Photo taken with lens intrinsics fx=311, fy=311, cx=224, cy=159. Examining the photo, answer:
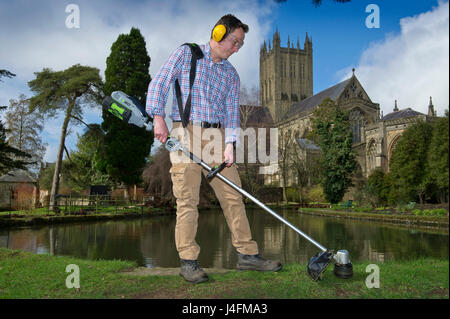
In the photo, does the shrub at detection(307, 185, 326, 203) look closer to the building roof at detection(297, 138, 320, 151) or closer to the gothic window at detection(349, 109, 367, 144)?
the building roof at detection(297, 138, 320, 151)

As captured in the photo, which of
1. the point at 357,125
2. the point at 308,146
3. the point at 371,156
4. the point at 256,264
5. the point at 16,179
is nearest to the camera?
the point at 256,264

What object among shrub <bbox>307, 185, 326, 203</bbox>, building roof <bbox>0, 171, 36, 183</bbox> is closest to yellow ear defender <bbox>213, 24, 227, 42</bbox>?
building roof <bbox>0, 171, 36, 183</bbox>

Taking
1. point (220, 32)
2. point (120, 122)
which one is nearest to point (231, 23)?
point (220, 32)

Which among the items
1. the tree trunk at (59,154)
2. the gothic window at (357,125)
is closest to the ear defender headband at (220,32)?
the tree trunk at (59,154)

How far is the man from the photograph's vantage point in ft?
8.47

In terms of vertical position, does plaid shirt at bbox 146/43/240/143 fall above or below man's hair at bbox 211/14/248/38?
below

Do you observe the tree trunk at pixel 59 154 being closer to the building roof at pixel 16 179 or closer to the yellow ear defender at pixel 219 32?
the building roof at pixel 16 179

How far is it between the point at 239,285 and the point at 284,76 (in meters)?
60.5

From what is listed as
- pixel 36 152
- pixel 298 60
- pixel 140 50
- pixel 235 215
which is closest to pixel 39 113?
pixel 140 50

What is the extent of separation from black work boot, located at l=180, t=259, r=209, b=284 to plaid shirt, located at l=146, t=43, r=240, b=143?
1127 millimetres

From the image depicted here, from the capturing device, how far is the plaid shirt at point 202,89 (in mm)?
2605

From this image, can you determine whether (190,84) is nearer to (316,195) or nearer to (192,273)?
(192,273)

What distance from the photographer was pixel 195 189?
8.71ft
